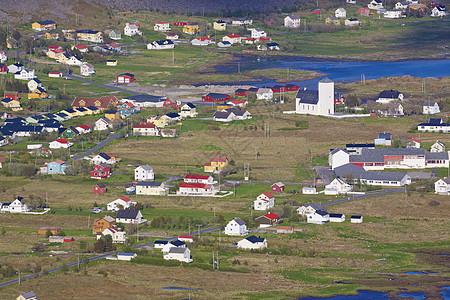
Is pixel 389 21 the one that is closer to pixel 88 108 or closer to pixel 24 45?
pixel 24 45

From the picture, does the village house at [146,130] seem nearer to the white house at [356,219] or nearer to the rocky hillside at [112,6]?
the white house at [356,219]

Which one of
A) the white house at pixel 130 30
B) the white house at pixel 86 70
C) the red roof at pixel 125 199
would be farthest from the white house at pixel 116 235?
the white house at pixel 130 30

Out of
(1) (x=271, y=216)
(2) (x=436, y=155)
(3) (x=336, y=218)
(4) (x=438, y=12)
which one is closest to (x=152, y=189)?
(1) (x=271, y=216)

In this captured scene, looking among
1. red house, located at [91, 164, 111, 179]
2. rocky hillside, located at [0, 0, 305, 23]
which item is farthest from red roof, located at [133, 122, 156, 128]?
rocky hillside, located at [0, 0, 305, 23]

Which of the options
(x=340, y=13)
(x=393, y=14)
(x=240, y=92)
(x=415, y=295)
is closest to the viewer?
(x=415, y=295)

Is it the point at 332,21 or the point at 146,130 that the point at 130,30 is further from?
the point at 146,130

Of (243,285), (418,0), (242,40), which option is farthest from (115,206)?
(418,0)

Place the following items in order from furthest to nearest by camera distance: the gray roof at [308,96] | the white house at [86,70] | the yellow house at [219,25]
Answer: the yellow house at [219,25], the white house at [86,70], the gray roof at [308,96]
